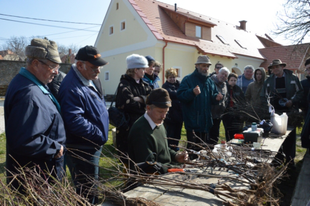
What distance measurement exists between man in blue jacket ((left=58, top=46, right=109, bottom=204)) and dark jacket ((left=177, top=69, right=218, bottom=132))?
1952mm

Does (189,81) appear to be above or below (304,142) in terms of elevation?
above

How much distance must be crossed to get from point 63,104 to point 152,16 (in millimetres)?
16756

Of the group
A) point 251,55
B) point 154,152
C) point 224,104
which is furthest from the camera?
point 251,55

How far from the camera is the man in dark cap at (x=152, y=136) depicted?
7.46ft

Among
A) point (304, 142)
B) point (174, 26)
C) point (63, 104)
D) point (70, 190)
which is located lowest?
point (304, 142)

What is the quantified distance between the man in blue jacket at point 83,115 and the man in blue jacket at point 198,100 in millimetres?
1941

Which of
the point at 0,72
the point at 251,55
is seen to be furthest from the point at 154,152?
the point at 251,55

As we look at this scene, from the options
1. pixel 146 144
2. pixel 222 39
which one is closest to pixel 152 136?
pixel 146 144


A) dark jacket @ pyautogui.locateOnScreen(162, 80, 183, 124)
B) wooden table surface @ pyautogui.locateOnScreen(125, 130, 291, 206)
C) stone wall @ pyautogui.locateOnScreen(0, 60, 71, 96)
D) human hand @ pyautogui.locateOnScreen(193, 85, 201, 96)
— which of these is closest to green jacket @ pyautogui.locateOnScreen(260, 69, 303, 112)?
human hand @ pyautogui.locateOnScreen(193, 85, 201, 96)

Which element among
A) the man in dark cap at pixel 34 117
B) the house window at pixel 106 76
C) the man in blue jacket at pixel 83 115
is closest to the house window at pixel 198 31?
the house window at pixel 106 76

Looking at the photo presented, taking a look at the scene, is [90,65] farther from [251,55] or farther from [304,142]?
[251,55]

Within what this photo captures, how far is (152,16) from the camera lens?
17938mm

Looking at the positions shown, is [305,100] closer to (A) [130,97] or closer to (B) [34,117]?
(A) [130,97]

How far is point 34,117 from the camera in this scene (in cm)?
180
